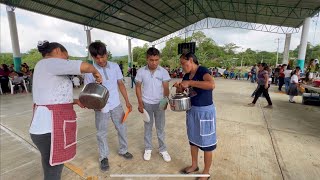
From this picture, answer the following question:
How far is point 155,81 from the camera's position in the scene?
2.51m

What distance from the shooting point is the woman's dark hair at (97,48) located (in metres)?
2.13

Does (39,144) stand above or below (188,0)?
below

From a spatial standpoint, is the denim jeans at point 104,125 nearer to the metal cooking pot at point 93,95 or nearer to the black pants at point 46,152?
the metal cooking pot at point 93,95

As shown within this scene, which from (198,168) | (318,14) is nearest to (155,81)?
(198,168)

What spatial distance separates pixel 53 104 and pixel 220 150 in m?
2.45

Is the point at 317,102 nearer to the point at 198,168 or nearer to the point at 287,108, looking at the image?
the point at 287,108

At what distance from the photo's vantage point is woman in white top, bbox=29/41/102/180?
4.69ft

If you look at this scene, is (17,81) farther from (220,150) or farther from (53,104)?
(220,150)

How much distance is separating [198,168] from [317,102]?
591 centimetres

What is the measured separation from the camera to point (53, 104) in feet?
4.91

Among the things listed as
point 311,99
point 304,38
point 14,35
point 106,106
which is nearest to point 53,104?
point 106,106

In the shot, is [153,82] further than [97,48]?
Yes

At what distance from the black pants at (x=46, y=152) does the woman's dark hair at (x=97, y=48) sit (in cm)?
102

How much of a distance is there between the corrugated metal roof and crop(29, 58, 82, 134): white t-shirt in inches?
473
